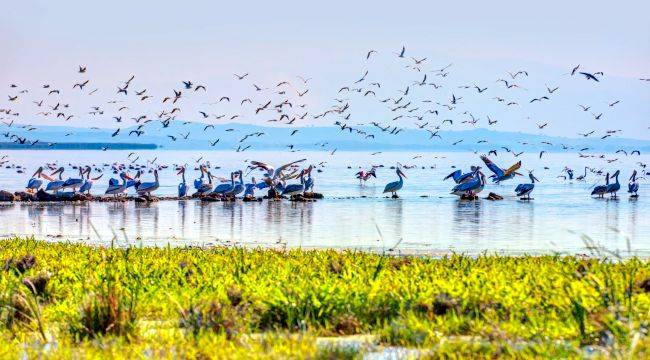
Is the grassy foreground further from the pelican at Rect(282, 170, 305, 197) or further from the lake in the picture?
the pelican at Rect(282, 170, 305, 197)

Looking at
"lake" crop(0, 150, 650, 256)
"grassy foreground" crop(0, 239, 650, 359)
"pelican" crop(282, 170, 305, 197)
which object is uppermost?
"grassy foreground" crop(0, 239, 650, 359)

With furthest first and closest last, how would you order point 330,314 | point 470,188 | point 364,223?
point 470,188
point 364,223
point 330,314

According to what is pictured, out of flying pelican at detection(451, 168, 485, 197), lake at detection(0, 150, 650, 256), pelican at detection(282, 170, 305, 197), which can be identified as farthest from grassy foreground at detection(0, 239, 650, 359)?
flying pelican at detection(451, 168, 485, 197)

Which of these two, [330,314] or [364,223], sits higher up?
[330,314]

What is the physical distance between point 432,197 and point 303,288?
33750 millimetres

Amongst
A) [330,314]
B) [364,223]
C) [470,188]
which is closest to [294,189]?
[470,188]

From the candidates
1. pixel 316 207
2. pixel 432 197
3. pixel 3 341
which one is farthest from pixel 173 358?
pixel 432 197

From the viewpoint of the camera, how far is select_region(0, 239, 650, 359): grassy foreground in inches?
264

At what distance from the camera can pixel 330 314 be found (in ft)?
25.6

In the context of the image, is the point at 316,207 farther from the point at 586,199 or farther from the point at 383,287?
the point at 383,287

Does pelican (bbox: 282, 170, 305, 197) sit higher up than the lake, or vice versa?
pelican (bbox: 282, 170, 305, 197)

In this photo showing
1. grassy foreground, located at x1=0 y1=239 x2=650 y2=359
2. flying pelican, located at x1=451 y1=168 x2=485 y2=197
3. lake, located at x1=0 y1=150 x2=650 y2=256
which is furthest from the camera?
flying pelican, located at x1=451 y1=168 x2=485 y2=197

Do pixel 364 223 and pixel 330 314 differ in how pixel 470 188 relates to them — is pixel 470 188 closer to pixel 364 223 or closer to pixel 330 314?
pixel 364 223

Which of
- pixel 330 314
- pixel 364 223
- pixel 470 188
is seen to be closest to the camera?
pixel 330 314
